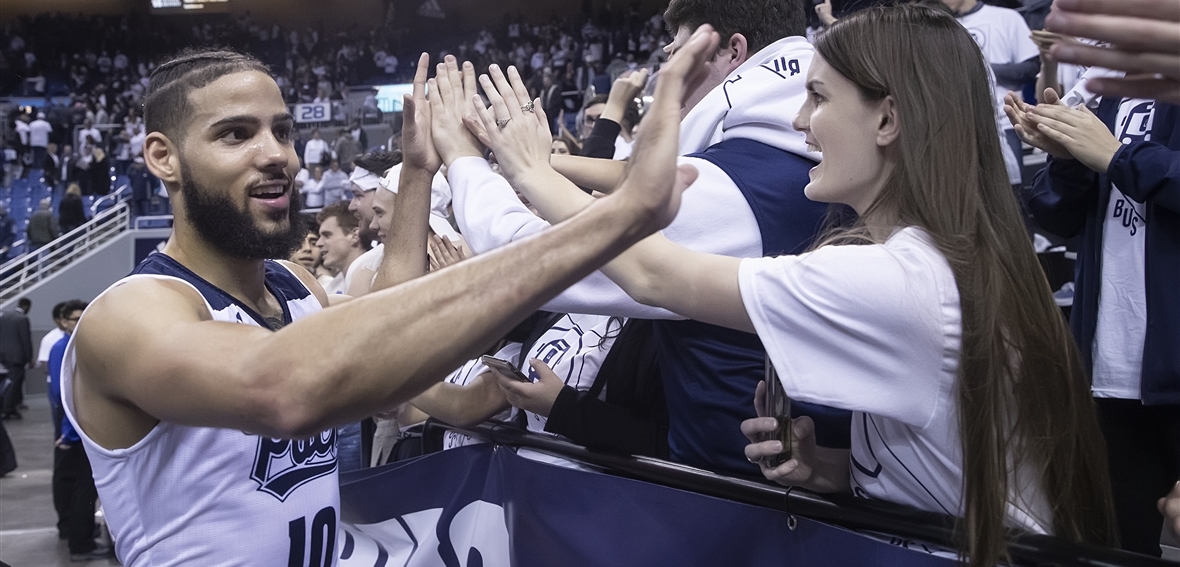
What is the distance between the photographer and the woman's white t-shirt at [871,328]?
1.50 metres

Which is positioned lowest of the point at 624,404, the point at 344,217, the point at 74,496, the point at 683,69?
the point at 74,496

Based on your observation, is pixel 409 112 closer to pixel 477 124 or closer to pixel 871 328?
pixel 477 124

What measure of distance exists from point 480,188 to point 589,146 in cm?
193

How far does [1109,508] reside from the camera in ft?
5.55

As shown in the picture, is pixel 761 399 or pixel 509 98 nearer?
pixel 761 399

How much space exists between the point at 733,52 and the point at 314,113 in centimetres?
2074

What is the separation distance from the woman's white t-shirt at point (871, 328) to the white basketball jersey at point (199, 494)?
2.91ft

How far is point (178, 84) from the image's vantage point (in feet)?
6.35

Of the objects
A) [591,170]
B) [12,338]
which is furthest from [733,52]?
[12,338]

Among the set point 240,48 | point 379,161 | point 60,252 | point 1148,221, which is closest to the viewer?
point 1148,221

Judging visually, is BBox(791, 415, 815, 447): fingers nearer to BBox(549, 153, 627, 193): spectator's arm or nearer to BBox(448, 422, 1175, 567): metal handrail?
BBox(448, 422, 1175, 567): metal handrail

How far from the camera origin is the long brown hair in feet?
5.00

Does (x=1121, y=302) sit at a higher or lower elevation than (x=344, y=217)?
higher

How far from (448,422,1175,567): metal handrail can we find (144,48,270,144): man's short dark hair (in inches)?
44.7
